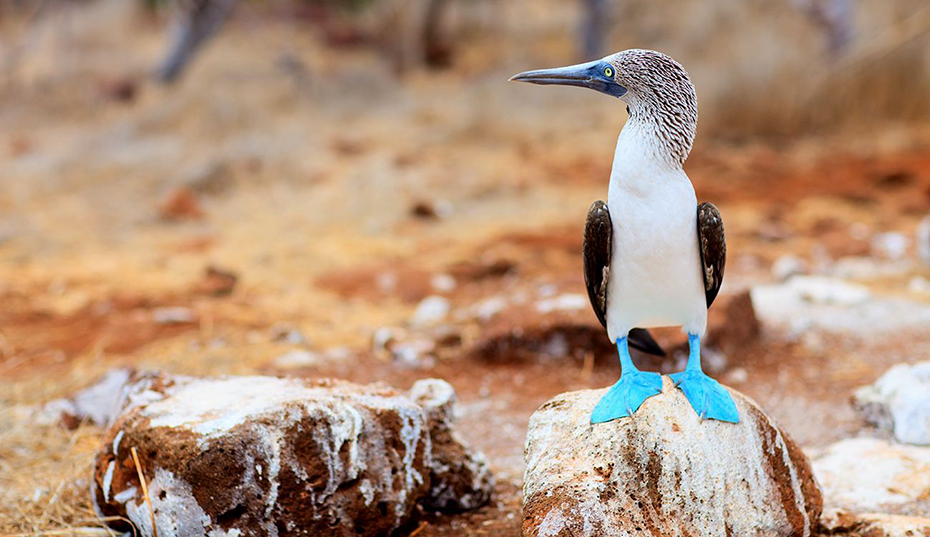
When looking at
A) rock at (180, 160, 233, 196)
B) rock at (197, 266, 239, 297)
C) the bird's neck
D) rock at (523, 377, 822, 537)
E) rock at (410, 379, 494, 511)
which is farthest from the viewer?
rock at (180, 160, 233, 196)

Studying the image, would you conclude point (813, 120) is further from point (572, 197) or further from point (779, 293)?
point (779, 293)

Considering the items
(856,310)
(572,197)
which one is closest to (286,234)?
(572,197)

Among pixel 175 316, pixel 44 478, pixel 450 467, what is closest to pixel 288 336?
pixel 175 316

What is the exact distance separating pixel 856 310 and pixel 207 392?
3.97 meters

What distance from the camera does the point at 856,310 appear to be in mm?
5289

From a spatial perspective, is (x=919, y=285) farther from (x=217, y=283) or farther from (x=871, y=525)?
(x=217, y=283)

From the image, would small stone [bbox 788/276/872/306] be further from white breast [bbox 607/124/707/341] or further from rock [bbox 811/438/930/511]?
white breast [bbox 607/124/707/341]

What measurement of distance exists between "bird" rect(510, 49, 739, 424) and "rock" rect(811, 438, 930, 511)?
0.79 metres

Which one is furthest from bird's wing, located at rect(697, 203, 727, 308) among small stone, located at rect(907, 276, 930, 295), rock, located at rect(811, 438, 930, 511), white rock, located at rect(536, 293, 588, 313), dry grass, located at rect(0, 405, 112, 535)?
small stone, located at rect(907, 276, 930, 295)

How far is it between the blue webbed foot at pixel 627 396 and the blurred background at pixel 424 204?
0.66 meters

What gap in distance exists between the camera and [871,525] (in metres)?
2.74

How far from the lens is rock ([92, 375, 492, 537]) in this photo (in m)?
2.61

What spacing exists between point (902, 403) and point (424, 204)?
5.29 m

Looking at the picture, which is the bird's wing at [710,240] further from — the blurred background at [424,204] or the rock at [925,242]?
the rock at [925,242]
